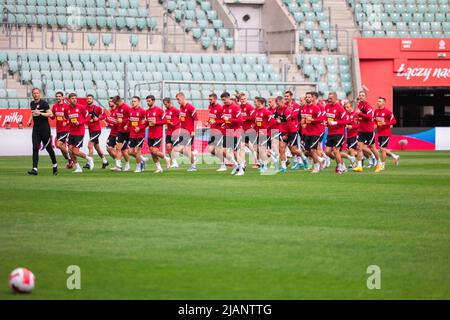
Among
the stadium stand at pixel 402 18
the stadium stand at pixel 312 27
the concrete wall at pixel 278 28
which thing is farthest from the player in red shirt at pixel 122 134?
the stadium stand at pixel 402 18

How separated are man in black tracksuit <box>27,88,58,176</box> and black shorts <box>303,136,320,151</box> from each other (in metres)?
7.31

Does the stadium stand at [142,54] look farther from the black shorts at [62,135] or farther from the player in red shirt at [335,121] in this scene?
the player in red shirt at [335,121]

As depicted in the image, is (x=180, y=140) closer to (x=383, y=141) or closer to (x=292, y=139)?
(x=292, y=139)

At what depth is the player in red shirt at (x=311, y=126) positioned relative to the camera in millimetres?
28688

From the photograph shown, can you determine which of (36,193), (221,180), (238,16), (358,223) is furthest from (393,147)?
(358,223)

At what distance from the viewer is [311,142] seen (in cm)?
2878

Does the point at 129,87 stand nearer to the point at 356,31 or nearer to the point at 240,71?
the point at 240,71

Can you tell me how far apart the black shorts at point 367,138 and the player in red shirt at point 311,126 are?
2.38 meters

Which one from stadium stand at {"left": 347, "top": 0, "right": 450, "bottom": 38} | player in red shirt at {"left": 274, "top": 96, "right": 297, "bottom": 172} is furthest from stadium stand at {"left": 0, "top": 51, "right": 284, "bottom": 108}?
player in red shirt at {"left": 274, "top": 96, "right": 297, "bottom": 172}

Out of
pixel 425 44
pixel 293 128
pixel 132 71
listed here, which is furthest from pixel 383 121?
pixel 425 44

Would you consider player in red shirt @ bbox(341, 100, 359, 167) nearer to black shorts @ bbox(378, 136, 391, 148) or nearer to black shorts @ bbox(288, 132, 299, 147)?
black shorts @ bbox(378, 136, 391, 148)

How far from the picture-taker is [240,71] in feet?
149

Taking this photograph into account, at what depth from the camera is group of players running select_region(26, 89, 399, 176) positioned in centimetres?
2878
